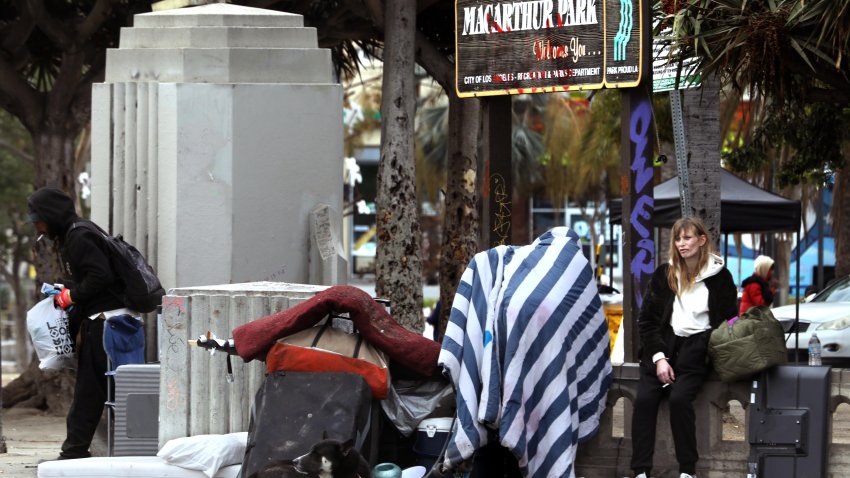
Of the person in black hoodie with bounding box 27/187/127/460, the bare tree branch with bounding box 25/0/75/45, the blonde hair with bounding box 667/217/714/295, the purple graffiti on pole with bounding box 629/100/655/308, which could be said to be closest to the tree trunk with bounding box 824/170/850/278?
the bare tree branch with bounding box 25/0/75/45

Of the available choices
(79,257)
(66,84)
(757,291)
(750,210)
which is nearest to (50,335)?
(79,257)

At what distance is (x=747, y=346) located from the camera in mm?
6508

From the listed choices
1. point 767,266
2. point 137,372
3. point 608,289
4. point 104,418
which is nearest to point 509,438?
point 137,372

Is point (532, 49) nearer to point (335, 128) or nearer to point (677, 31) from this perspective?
point (677, 31)

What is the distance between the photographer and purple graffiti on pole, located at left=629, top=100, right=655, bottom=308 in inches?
356

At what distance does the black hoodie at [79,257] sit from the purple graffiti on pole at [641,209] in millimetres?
3509

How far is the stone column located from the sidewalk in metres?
1.74

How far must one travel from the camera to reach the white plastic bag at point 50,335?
7.89 meters

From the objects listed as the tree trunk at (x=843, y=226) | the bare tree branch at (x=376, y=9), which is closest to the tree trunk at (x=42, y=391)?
the bare tree branch at (x=376, y=9)

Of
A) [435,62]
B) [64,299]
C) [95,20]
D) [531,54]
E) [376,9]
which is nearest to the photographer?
[64,299]

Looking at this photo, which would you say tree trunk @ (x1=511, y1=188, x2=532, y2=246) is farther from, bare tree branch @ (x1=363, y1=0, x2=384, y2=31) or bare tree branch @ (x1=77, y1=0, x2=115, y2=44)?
bare tree branch @ (x1=363, y1=0, x2=384, y2=31)

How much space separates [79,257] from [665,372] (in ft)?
11.3

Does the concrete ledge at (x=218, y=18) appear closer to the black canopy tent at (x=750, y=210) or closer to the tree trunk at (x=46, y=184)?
the black canopy tent at (x=750, y=210)

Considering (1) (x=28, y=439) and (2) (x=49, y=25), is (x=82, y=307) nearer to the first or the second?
(1) (x=28, y=439)
